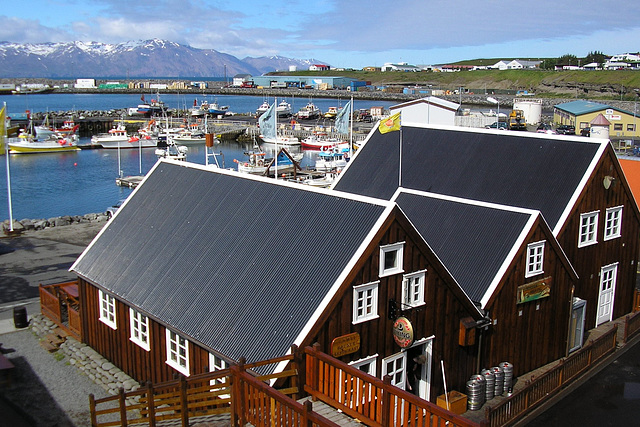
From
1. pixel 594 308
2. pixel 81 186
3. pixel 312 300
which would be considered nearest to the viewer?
pixel 312 300

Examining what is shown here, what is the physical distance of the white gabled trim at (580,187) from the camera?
23.7m

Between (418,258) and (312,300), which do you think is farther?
(418,258)

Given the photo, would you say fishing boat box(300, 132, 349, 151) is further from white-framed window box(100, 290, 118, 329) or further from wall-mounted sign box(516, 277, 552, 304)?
wall-mounted sign box(516, 277, 552, 304)

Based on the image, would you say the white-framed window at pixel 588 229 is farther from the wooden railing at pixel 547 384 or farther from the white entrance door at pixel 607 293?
the wooden railing at pixel 547 384

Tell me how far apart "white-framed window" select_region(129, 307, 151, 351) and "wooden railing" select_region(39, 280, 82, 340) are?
4693 millimetres

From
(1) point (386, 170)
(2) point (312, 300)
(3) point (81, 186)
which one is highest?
(1) point (386, 170)

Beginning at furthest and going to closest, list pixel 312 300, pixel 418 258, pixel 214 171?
pixel 214 171, pixel 418 258, pixel 312 300

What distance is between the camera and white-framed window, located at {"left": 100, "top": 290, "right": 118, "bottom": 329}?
21.4 metres

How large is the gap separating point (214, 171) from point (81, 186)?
64.0 meters

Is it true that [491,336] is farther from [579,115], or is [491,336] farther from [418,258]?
[579,115]

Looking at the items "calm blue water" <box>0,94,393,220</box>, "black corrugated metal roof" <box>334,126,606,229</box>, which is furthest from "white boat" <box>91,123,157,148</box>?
"black corrugated metal roof" <box>334,126,606,229</box>

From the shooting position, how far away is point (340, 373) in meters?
14.2

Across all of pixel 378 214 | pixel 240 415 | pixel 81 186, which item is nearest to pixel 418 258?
pixel 378 214

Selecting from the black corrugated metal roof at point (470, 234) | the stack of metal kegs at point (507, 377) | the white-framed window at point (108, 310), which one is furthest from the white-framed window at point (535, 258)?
the white-framed window at point (108, 310)
